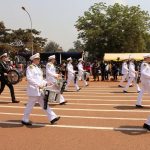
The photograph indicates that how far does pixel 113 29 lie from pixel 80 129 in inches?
2008

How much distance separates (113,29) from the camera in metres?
59.7

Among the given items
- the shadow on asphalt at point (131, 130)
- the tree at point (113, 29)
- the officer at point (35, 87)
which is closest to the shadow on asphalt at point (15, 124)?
the officer at point (35, 87)

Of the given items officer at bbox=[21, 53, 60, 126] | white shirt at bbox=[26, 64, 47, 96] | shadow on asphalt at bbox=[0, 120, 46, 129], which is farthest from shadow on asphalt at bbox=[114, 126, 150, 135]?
white shirt at bbox=[26, 64, 47, 96]

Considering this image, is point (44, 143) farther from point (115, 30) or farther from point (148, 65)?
point (115, 30)

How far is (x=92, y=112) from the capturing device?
12328 millimetres

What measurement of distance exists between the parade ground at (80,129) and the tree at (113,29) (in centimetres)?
4700

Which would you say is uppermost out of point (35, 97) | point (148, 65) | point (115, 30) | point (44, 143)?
point (115, 30)

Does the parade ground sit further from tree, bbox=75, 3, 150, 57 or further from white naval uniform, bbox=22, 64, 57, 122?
tree, bbox=75, 3, 150, 57

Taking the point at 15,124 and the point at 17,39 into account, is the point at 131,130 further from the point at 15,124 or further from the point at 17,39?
the point at 17,39

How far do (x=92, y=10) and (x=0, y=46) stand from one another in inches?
A: 596

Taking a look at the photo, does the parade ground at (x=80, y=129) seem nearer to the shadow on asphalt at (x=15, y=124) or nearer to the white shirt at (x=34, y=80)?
the shadow on asphalt at (x=15, y=124)

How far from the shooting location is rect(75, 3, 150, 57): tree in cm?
6025

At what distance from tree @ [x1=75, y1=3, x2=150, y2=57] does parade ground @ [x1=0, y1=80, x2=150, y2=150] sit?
1850 inches

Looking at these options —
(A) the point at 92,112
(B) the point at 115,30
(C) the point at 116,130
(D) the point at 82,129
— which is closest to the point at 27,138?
(D) the point at 82,129
